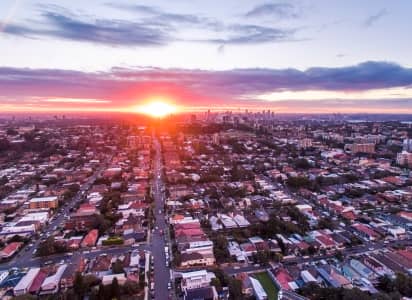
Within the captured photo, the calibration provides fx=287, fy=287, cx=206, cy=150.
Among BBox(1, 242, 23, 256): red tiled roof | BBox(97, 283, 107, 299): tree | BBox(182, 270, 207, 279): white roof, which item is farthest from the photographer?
BBox(1, 242, 23, 256): red tiled roof

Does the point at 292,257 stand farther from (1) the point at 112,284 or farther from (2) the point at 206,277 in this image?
(1) the point at 112,284

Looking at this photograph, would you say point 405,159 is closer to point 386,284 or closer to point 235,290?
point 386,284

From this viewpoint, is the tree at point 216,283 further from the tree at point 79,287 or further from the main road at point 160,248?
the tree at point 79,287

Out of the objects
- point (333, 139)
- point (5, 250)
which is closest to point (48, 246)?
point (5, 250)

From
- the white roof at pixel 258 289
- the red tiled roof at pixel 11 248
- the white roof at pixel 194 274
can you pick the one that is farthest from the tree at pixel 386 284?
the red tiled roof at pixel 11 248

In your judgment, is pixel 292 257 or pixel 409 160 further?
pixel 409 160

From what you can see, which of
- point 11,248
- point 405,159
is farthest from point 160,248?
point 405,159

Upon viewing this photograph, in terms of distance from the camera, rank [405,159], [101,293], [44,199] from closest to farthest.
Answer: [101,293]
[44,199]
[405,159]

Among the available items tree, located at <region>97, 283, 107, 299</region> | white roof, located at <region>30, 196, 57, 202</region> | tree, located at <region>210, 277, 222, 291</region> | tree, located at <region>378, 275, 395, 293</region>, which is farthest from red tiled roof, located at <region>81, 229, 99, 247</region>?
tree, located at <region>378, 275, 395, 293</region>

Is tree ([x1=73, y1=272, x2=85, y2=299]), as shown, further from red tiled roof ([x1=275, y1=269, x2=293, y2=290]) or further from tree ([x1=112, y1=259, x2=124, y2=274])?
red tiled roof ([x1=275, y1=269, x2=293, y2=290])

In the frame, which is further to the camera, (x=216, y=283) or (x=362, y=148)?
(x=362, y=148)

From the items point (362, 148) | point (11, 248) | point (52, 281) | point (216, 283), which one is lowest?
point (11, 248)
